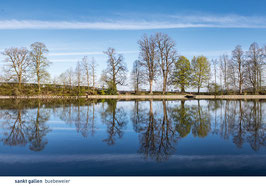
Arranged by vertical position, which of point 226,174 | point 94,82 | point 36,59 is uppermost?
point 36,59

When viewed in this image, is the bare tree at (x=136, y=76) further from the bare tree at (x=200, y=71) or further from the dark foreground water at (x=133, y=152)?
the dark foreground water at (x=133, y=152)

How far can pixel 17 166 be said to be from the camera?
441 centimetres

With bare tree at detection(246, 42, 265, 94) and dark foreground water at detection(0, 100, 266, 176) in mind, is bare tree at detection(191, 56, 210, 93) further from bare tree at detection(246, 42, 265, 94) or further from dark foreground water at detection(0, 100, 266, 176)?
dark foreground water at detection(0, 100, 266, 176)

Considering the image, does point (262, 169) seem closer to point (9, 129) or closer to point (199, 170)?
point (199, 170)

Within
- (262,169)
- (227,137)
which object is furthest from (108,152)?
(227,137)

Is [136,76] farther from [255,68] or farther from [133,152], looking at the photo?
[133,152]

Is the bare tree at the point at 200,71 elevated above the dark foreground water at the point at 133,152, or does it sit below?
above

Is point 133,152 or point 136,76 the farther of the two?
point 136,76

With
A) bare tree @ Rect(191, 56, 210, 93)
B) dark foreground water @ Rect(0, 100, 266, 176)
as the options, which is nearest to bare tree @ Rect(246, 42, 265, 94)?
bare tree @ Rect(191, 56, 210, 93)

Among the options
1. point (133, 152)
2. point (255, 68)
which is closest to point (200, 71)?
point (255, 68)

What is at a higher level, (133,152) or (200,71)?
(200,71)

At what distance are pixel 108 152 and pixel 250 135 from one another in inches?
200

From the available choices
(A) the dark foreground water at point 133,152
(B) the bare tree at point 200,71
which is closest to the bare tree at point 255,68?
(B) the bare tree at point 200,71

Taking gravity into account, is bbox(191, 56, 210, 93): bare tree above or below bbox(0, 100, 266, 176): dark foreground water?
above
